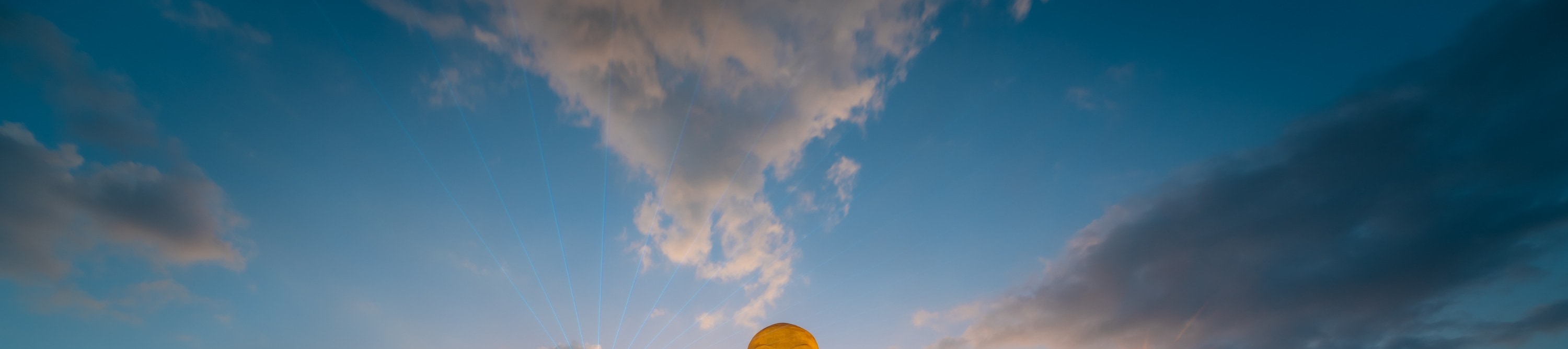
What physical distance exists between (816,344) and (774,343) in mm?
1299

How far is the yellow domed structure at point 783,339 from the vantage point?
18250 mm

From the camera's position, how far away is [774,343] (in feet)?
60.1

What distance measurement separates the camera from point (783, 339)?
18.4 m

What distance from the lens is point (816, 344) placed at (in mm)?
18984

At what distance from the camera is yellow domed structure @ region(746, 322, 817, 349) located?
18250 mm
